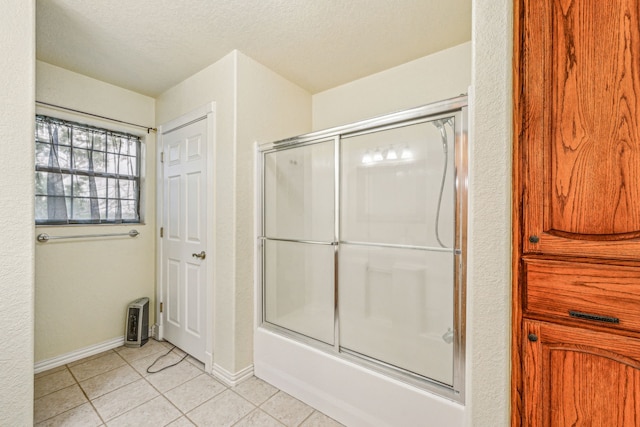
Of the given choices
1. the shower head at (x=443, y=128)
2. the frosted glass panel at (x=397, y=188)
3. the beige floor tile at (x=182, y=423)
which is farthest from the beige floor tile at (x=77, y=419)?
the shower head at (x=443, y=128)

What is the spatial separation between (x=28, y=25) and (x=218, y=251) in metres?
1.60

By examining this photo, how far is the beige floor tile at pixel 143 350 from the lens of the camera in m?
2.33

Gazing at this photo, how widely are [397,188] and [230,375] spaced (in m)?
1.85

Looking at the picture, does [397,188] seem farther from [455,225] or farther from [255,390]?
[255,390]

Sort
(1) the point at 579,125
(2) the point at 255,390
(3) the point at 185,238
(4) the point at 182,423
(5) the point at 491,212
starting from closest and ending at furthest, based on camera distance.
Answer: (1) the point at 579,125
(5) the point at 491,212
(4) the point at 182,423
(2) the point at 255,390
(3) the point at 185,238

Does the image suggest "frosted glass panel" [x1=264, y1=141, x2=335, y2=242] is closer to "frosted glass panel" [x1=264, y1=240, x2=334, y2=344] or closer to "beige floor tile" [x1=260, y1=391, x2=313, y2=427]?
"frosted glass panel" [x1=264, y1=240, x2=334, y2=344]

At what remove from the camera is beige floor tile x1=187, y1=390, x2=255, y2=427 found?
1.62 metres

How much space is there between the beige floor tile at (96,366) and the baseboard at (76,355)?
9 cm

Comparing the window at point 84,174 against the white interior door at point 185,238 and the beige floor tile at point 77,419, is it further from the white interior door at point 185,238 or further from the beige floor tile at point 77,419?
the beige floor tile at point 77,419

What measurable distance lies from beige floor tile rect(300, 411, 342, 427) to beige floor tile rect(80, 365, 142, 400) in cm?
135

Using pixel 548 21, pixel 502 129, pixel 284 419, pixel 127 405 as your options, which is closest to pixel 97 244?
pixel 127 405

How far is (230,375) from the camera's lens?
6.50ft

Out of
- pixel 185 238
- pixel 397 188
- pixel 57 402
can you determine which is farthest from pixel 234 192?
pixel 57 402

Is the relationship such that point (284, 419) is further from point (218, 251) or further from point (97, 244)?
point (97, 244)
